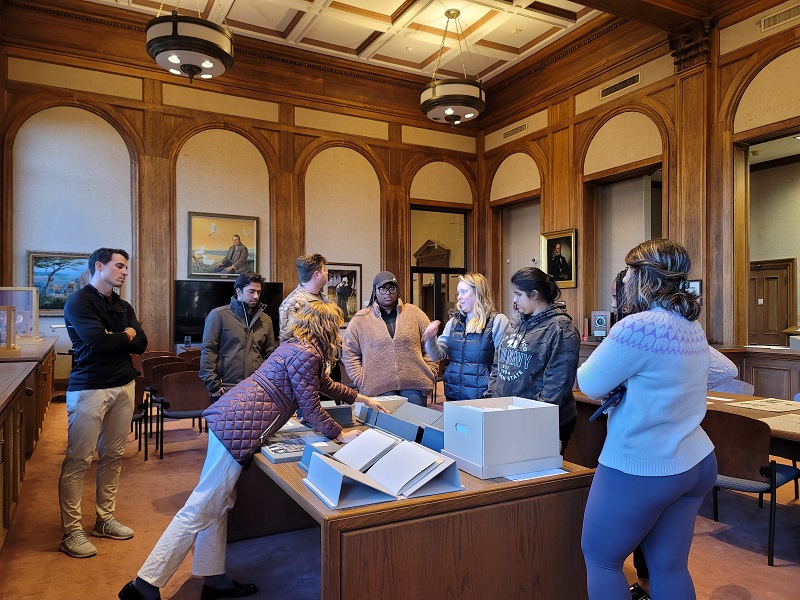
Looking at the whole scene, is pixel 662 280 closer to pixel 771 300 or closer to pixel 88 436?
pixel 88 436

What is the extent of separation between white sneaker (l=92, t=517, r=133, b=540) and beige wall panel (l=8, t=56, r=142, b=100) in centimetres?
733

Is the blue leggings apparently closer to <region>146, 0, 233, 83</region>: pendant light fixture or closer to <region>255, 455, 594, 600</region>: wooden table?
<region>255, 455, 594, 600</region>: wooden table

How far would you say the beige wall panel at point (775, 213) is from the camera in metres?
11.2

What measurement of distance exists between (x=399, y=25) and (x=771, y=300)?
881 cm

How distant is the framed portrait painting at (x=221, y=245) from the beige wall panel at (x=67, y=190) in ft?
3.00

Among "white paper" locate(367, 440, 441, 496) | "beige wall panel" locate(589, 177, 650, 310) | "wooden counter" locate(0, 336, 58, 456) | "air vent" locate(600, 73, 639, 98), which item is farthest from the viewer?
"beige wall panel" locate(589, 177, 650, 310)

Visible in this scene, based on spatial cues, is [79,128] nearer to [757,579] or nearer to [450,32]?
[450,32]

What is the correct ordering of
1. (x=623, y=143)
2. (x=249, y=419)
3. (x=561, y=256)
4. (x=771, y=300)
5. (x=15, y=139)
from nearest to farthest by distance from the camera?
(x=249, y=419), (x=15, y=139), (x=623, y=143), (x=561, y=256), (x=771, y=300)

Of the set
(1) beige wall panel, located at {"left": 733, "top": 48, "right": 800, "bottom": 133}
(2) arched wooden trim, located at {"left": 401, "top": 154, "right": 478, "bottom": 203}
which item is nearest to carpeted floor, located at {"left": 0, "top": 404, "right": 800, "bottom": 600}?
(1) beige wall panel, located at {"left": 733, "top": 48, "right": 800, "bottom": 133}

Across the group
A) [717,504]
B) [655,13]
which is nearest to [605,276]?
[655,13]

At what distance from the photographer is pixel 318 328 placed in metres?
2.52

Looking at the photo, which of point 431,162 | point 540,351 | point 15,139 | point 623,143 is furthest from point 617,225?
point 15,139

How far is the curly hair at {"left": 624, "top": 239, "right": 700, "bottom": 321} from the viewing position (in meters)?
1.83

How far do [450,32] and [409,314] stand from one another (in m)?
6.67
